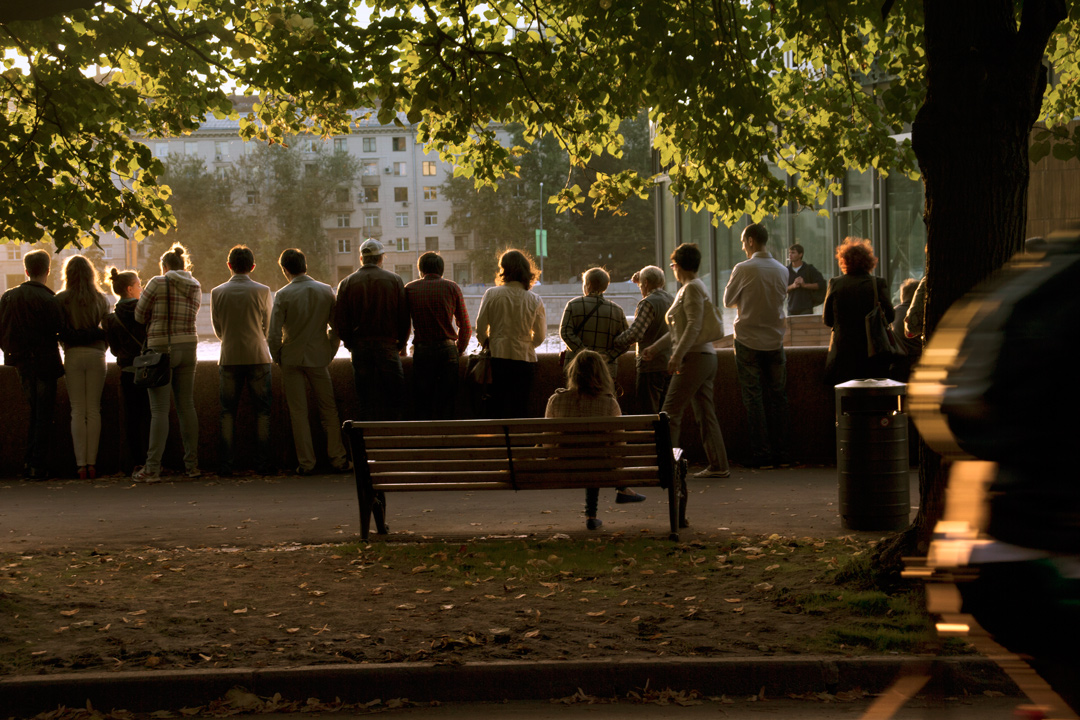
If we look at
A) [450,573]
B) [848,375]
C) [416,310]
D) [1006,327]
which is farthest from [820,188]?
[1006,327]

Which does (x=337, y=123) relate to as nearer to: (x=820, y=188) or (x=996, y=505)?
(x=820, y=188)

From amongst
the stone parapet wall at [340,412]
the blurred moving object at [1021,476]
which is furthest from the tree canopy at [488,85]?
the blurred moving object at [1021,476]

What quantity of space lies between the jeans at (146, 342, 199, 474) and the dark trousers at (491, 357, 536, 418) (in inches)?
108

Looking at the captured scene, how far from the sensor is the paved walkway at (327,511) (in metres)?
7.88

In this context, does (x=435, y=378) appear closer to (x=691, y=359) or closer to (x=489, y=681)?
(x=691, y=359)

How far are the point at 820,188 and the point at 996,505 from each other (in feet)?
24.5

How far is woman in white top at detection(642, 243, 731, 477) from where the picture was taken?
373 inches

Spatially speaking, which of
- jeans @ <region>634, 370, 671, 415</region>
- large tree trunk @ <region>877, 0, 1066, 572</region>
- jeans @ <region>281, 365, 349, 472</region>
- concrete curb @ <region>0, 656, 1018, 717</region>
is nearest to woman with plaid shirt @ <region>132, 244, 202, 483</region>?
jeans @ <region>281, 365, 349, 472</region>

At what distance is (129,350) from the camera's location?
1080cm

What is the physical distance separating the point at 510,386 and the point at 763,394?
2269mm

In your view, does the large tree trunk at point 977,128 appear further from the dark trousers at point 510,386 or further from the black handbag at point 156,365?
the black handbag at point 156,365

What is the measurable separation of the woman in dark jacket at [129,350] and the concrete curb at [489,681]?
21.4 feet

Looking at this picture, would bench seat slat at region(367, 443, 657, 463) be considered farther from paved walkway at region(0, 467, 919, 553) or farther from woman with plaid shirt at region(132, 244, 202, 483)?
woman with plaid shirt at region(132, 244, 202, 483)

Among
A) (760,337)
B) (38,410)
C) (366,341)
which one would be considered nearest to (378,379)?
(366,341)
